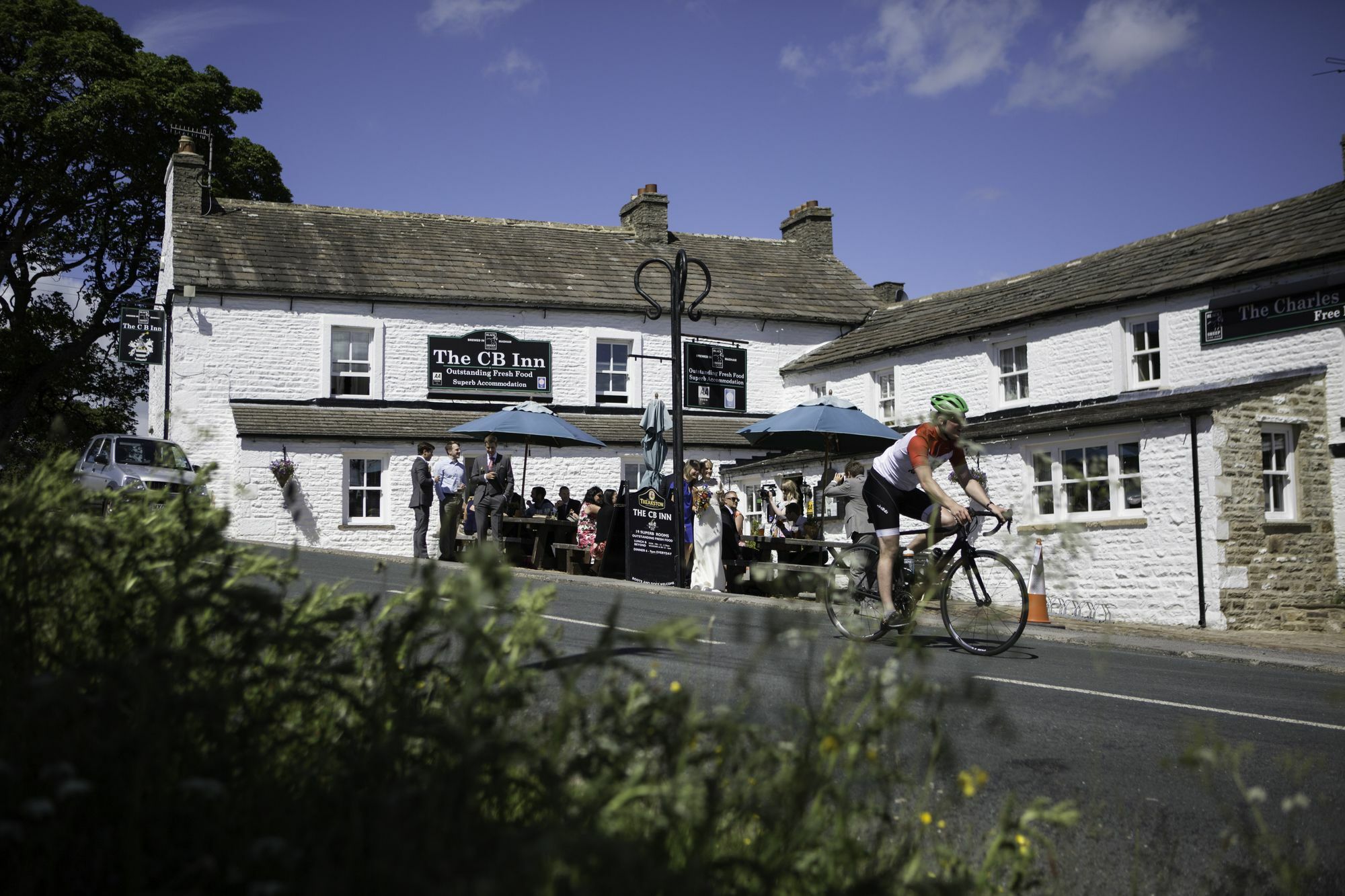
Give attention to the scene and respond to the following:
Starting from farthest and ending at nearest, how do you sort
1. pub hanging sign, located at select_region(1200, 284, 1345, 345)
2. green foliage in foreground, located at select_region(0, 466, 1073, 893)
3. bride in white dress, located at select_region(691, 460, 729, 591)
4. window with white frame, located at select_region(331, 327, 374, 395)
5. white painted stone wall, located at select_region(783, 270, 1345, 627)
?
window with white frame, located at select_region(331, 327, 374, 395) < pub hanging sign, located at select_region(1200, 284, 1345, 345) < white painted stone wall, located at select_region(783, 270, 1345, 627) < bride in white dress, located at select_region(691, 460, 729, 591) < green foliage in foreground, located at select_region(0, 466, 1073, 893)

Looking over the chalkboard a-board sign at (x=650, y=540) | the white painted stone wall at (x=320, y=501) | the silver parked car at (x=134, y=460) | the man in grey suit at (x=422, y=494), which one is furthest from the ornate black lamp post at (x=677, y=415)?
the white painted stone wall at (x=320, y=501)

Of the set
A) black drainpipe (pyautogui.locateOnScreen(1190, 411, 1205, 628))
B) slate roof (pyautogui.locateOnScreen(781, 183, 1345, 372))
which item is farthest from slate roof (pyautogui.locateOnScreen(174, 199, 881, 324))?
black drainpipe (pyautogui.locateOnScreen(1190, 411, 1205, 628))

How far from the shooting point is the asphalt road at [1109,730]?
423cm

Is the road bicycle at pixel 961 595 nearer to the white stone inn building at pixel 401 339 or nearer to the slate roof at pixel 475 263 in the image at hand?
the white stone inn building at pixel 401 339

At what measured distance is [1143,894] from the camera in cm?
418

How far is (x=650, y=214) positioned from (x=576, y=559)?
53.4 feet

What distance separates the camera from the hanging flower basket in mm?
24953

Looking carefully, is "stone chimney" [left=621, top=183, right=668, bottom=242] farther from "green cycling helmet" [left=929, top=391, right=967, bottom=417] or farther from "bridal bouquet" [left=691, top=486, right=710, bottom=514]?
"green cycling helmet" [left=929, top=391, right=967, bottom=417]

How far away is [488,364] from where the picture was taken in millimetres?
28359

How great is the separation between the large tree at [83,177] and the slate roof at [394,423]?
8901 millimetres

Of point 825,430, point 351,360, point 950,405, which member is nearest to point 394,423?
point 351,360

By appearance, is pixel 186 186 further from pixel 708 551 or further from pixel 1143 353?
pixel 1143 353

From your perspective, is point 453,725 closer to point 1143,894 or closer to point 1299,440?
point 1143,894

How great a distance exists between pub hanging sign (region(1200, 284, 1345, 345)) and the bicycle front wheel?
1124 centimetres
